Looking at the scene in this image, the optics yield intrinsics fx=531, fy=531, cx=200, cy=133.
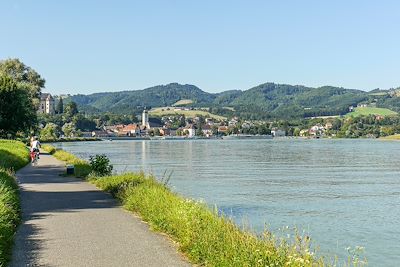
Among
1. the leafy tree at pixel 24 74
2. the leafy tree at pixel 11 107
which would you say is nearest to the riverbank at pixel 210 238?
the leafy tree at pixel 11 107

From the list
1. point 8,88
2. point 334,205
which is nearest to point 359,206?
point 334,205

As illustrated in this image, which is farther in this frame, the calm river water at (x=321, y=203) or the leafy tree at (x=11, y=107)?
the leafy tree at (x=11, y=107)

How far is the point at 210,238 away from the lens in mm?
10938

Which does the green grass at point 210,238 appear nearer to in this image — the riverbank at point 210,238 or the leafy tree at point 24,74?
the riverbank at point 210,238

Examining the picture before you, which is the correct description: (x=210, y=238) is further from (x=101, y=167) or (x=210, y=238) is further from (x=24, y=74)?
(x=24, y=74)

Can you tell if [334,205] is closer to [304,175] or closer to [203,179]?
[203,179]

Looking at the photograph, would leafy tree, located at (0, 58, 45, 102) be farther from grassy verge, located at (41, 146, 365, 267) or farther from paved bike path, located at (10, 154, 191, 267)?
grassy verge, located at (41, 146, 365, 267)

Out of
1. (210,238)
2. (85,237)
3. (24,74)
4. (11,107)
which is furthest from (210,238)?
(24,74)

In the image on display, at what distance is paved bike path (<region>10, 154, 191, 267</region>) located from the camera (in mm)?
10453

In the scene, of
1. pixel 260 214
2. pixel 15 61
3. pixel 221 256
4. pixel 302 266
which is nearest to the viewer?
pixel 302 266

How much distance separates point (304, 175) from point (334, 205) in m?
18.3

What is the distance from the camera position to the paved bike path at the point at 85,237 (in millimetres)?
10453

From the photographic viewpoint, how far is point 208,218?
12.8 metres

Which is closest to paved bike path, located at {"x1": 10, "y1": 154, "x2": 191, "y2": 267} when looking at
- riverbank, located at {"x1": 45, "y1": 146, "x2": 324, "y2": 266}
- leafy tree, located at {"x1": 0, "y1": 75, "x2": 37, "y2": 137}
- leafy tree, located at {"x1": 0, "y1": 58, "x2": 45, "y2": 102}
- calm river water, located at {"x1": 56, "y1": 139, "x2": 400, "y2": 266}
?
riverbank, located at {"x1": 45, "y1": 146, "x2": 324, "y2": 266}
